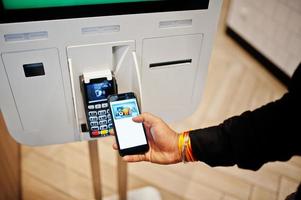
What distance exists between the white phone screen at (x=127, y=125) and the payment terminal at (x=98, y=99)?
32 mm

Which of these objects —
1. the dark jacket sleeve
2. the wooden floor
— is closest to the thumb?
the dark jacket sleeve

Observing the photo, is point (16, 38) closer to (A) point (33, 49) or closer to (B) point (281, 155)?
(A) point (33, 49)

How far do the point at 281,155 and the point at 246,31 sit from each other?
169cm

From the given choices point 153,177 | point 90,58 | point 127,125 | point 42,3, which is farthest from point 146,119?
point 153,177

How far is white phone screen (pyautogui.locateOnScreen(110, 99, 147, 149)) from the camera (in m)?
0.80

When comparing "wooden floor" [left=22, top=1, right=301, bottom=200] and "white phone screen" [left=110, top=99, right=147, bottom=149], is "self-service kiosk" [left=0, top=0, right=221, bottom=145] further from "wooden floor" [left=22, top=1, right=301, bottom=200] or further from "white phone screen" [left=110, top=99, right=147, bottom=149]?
"wooden floor" [left=22, top=1, right=301, bottom=200]

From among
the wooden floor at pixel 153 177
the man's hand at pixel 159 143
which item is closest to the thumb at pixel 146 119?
the man's hand at pixel 159 143

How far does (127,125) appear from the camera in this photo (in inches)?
31.7

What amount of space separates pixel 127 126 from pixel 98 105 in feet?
0.30

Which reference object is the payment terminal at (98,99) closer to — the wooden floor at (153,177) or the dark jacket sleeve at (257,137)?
the dark jacket sleeve at (257,137)

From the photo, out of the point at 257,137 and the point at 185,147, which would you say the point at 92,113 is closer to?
the point at 185,147

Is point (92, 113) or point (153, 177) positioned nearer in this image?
point (92, 113)

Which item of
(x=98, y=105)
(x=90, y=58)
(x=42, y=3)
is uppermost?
(x=42, y=3)

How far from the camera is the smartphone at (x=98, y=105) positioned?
80cm
